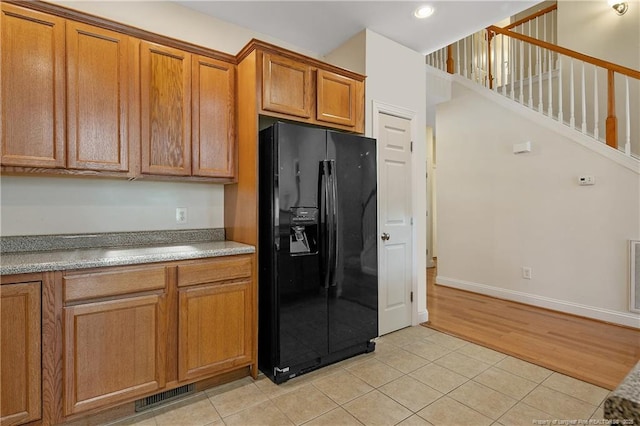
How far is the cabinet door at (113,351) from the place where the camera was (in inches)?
65.4

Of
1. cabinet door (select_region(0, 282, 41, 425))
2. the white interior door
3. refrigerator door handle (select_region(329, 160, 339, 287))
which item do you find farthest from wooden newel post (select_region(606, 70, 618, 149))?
cabinet door (select_region(0, 282, 41, 425))

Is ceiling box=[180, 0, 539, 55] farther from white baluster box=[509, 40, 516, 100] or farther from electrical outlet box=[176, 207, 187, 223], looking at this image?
white baluster box=[509, 40, 516, 100]

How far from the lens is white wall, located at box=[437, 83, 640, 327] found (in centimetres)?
335

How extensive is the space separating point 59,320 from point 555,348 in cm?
360

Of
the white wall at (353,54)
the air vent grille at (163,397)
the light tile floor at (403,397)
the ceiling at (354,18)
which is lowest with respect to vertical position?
the light tile floor at (403,397)

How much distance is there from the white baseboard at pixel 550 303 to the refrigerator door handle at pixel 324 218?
303 cm

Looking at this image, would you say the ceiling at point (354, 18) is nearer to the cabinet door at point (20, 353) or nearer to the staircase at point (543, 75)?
the staircase at point (543, 75)

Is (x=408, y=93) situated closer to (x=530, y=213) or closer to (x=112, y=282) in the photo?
(x=530, y=213)

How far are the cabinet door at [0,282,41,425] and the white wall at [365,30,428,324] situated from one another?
261cm

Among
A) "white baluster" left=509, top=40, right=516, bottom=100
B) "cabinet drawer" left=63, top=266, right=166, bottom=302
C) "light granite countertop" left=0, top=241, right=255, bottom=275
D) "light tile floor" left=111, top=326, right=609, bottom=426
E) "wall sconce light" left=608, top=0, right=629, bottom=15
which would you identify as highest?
"wall sconce light" left=608, top=0, right=629, bottom=15

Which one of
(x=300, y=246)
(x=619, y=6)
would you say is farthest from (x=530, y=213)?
(x=300, y=246)

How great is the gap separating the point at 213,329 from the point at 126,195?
1171mm

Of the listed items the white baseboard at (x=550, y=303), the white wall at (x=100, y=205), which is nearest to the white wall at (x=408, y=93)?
the white baseboard at (x=550, y=303)

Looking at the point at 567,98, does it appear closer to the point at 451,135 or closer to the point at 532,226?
the point at 451,135
